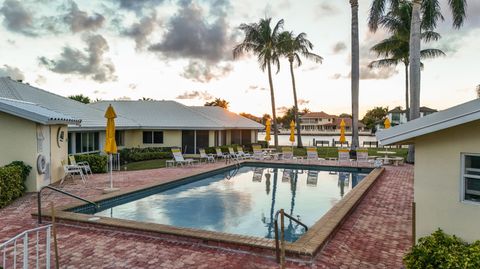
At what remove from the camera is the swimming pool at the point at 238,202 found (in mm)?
10055

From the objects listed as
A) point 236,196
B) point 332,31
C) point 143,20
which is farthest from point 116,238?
point 332,31

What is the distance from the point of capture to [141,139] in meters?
27.5

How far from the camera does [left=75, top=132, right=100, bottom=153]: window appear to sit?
19.6 meters

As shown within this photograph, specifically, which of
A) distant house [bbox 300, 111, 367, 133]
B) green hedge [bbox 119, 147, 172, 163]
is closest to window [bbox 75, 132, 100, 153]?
green hedge [bbox 119, 147, 172, 163]

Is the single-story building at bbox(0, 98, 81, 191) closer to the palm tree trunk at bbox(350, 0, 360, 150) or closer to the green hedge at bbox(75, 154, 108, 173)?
the green hedge at bbox(75, 154, 108, 173)

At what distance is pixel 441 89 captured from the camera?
2734 cm

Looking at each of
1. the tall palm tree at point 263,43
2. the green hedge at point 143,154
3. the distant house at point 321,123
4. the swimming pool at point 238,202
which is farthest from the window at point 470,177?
the distant house at point 321,123

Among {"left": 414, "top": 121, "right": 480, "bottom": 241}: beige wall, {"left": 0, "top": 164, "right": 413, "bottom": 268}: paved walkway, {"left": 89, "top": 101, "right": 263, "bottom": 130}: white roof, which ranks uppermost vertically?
{"left": 89, "top": 101, "right": 263, "bottom": 130}: white roof

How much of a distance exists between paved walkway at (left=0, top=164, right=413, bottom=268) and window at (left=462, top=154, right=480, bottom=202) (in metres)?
1.71

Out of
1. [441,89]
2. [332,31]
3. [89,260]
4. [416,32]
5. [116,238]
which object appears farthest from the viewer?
[441,89]

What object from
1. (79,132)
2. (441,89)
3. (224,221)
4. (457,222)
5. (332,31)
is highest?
(332,31)

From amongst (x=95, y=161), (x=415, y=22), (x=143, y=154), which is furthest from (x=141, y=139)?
(x=415, y=22)

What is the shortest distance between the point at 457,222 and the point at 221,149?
22554 mm

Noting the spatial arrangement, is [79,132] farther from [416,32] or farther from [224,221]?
[416,32]
